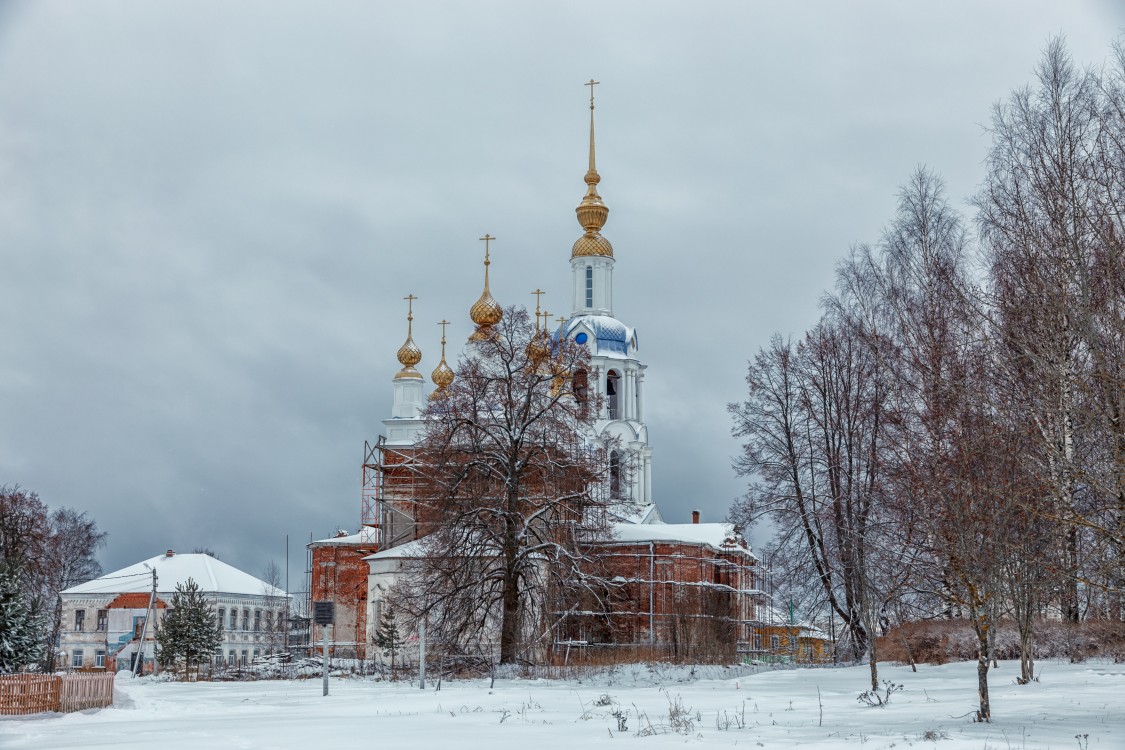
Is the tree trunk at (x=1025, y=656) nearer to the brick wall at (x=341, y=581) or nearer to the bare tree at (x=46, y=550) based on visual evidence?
the bare tree at (x=46, y=550)

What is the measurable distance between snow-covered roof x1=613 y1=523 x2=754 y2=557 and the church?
72 mm

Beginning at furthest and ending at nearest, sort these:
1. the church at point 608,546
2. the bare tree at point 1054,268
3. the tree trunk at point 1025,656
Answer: the church at point 608,546
the tree trunk at point 1025,656
the bare tree at point 1054,268

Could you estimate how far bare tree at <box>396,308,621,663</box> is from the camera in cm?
2994

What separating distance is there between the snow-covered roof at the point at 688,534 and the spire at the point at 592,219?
15.1m

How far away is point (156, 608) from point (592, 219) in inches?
1136

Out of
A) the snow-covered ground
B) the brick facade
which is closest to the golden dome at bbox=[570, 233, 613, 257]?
the brick facade

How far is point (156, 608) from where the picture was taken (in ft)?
197

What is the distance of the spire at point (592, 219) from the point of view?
55500mm

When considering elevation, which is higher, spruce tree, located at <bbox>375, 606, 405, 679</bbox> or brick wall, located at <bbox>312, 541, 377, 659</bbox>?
brick wall, located at <bbox>312, 541, 377, 659</bbox>

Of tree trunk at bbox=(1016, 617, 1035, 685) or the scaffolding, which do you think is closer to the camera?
tree trunk at bbox=(1016, 617, 1035, 685)

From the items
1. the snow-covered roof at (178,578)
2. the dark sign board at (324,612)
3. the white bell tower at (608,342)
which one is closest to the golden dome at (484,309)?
the white bell tower at (608,342)

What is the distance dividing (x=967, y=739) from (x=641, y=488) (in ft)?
142

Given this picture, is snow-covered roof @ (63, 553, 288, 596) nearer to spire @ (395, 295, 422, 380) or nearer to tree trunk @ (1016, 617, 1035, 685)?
spire @ (395, 295, 422, 380)

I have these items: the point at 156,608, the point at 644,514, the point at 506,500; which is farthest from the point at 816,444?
the point at 156,608
